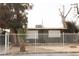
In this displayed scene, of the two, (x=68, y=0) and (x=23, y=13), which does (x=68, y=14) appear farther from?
(x=23, y=13)

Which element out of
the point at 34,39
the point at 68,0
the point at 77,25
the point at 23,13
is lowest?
the point at 34,39

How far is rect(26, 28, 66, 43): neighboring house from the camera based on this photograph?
3.81 m

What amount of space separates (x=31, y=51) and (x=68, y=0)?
1.32 m

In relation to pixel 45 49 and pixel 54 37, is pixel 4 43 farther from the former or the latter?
pixel 54 37

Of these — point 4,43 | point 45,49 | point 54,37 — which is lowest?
point 45,49

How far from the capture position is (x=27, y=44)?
153 inches

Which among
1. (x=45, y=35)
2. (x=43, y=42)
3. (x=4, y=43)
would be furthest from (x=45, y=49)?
(x=4, y=43)

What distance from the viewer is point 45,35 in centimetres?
385

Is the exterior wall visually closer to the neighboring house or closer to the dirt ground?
the neighboring house

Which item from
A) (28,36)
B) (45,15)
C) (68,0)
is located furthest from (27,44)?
(68,0)

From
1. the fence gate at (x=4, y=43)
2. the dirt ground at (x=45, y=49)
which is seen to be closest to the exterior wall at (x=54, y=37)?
the dirt ground at (x=45, y=49)

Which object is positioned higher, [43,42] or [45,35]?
[45,35]

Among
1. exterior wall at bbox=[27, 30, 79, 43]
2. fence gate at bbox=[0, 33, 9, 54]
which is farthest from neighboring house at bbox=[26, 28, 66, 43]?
fence gate at bbox=[0, 33, 9, 54]

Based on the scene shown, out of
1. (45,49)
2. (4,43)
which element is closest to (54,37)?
(45,49)
